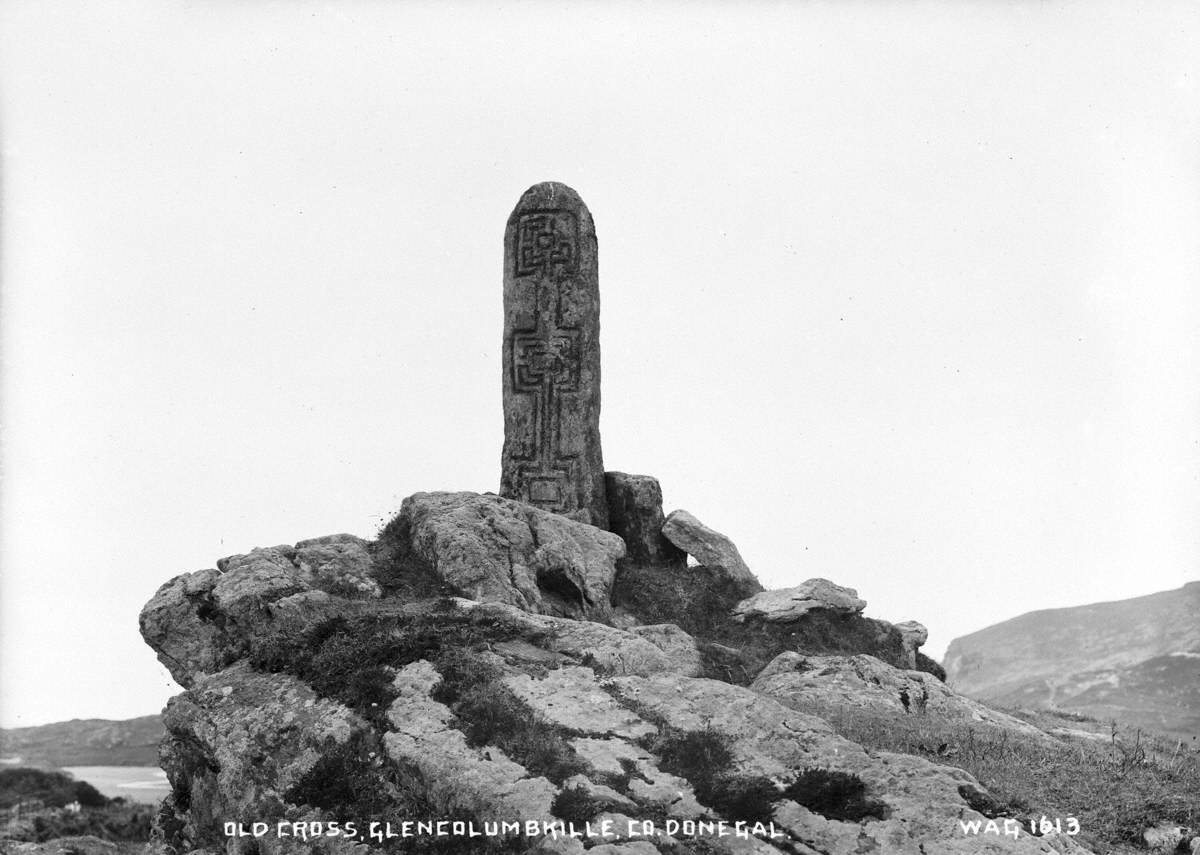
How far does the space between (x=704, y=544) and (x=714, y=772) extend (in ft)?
36.9

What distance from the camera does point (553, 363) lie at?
66.7 feet

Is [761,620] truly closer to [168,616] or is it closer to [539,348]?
[539,348]

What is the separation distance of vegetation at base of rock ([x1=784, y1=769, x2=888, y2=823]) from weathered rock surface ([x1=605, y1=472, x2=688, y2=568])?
11548mm

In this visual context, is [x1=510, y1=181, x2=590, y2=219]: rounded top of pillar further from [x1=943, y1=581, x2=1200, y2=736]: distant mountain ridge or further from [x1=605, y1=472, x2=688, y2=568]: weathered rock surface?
[x1=943, y1=581, x2=1200, y2=736]: distant mountain ridge

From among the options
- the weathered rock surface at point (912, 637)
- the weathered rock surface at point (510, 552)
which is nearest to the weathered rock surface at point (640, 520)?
the weathered rock surface at point (510, 552)

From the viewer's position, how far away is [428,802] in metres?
8.88

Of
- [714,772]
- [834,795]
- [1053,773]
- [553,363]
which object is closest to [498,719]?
[714,772]

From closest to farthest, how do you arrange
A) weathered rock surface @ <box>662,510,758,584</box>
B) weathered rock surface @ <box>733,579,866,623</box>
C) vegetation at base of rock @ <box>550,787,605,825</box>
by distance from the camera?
vegetation at base of rock @ <box>550,787,605,825</box>, weathered rock surface @ <box>733,579,866,623</box>, weathered rock surface @ <box>662,510,758,584</box>

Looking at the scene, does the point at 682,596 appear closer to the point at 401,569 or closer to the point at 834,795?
the point at 401,569

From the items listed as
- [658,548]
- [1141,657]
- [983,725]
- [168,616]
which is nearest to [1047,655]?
[1141,657]

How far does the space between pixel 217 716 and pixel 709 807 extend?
5457mm

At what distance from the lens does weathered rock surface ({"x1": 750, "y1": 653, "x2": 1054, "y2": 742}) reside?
46.5 ft

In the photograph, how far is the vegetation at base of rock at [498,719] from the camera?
8906 mm
